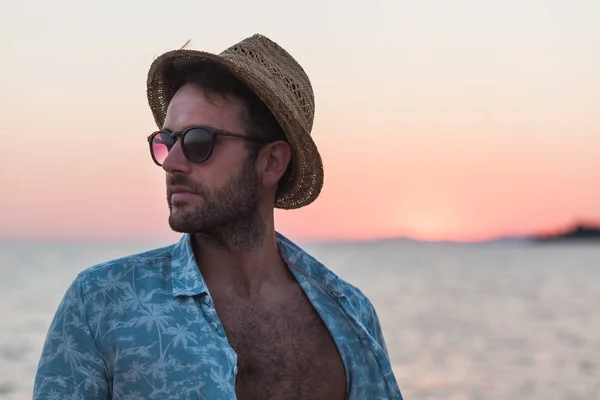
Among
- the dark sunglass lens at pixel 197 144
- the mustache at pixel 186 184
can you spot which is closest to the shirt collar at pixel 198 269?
the mustache at pixel 186 184

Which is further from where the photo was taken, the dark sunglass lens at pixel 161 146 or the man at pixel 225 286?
the dark sunglass lens at pixel 161 146

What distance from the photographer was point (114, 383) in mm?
3227

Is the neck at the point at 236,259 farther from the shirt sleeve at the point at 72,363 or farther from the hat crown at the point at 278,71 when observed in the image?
the shirt sleeve at the point at 72,363

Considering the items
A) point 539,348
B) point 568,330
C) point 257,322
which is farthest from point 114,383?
point 568,330

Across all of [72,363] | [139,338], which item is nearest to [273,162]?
[139,338]

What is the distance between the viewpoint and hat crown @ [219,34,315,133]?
12.6ft

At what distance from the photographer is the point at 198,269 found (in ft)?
11.8

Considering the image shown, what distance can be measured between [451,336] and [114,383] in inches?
974

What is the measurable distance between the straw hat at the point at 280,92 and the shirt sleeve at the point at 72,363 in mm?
1112

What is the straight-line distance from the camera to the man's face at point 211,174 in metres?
3.62

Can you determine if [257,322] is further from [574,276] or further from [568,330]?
[574,276]

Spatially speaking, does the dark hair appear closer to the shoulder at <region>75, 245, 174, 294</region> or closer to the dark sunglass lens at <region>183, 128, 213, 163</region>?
the dark sunglass lens at <region>183, 128, 213, 163</region>

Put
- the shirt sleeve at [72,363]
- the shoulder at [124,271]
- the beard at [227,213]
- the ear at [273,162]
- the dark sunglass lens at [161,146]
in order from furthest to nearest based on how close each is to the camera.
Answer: the ear at [273,162]
the dark sunglass lens at [161,146]
the beard at [227,213]
the shoulder at [124,271]
the shirt sleeve at [72,363]

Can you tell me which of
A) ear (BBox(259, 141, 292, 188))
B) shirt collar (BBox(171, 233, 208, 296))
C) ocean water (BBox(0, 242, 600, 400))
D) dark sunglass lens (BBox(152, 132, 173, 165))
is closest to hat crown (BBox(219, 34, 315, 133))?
ear (BBox(259, 141, 292, 188))
